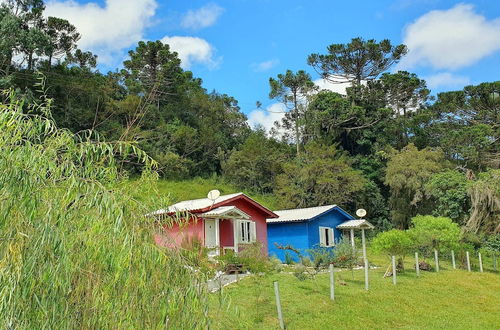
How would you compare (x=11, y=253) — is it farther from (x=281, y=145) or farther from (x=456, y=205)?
(x=281, y=145)

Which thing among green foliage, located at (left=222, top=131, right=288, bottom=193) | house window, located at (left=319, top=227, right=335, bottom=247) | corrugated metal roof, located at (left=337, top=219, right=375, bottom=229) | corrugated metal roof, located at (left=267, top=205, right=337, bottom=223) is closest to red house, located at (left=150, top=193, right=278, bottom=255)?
corrugated metal roof, located at (left=267, top=205, right=337, bottom=223)

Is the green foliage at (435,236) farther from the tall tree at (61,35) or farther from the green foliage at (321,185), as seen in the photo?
the tall tree at (61,35)

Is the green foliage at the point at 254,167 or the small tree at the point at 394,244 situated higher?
the green foliage at the point at 254,167

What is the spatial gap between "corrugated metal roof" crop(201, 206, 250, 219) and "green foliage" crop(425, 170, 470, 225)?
552 inches

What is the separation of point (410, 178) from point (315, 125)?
10.8 metres

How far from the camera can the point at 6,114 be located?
413cm

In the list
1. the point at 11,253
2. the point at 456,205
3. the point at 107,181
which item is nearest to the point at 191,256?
the point at 107,181

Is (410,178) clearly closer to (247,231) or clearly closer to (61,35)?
(247,231)

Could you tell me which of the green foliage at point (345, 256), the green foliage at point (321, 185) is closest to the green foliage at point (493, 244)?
the green foliage at point (345, 256)

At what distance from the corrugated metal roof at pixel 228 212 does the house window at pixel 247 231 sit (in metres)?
0.73

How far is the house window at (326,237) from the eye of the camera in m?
24.0

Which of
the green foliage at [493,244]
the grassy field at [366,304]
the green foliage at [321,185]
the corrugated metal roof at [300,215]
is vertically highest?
the green foliage at [321,185]

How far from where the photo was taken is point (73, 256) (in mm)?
3707

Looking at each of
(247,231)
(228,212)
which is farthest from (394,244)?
(247,231)
